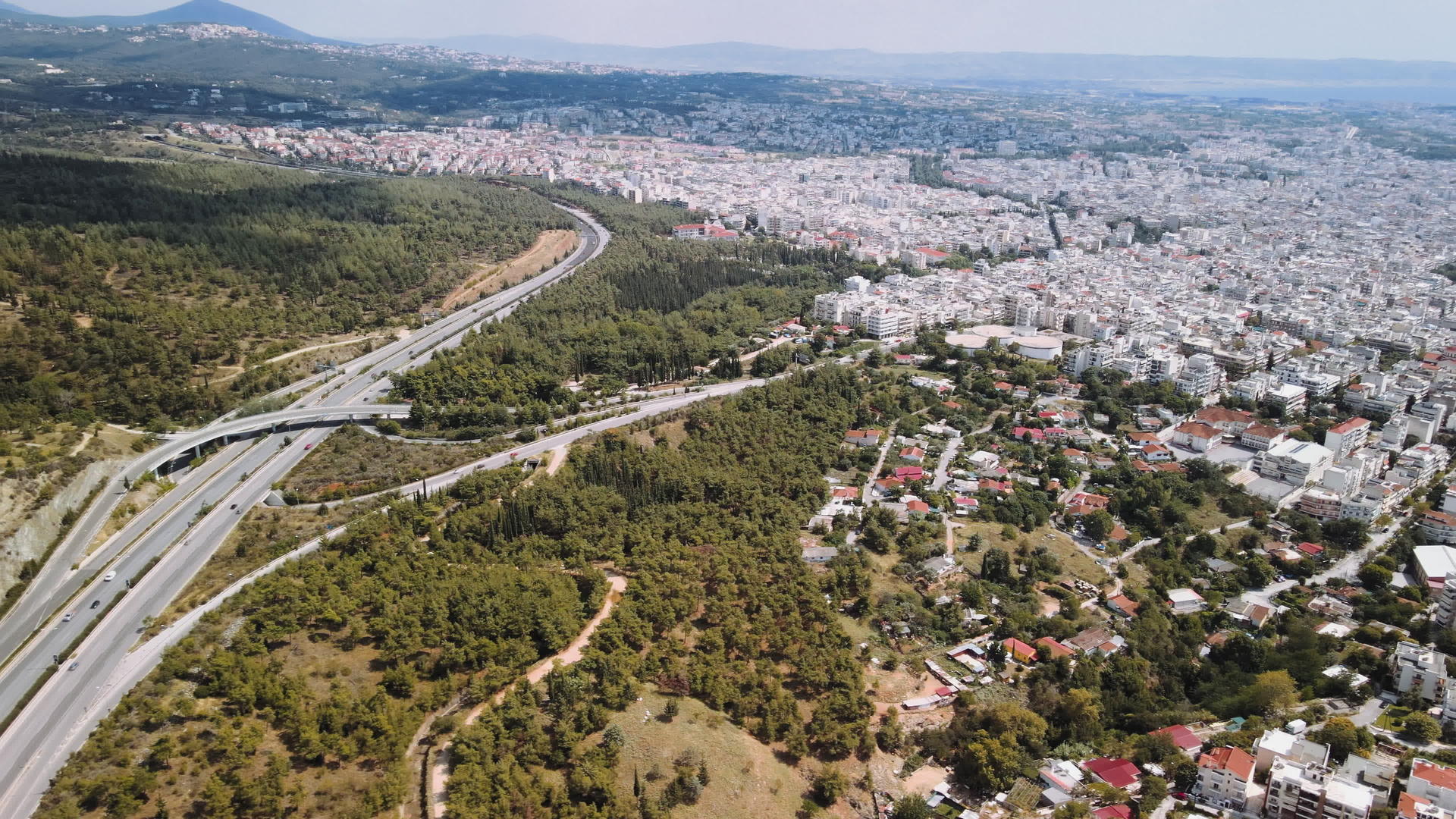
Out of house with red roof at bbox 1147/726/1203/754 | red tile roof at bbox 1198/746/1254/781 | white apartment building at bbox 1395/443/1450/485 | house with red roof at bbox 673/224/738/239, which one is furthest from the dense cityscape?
house with red roof at bbox 673/224/738/239

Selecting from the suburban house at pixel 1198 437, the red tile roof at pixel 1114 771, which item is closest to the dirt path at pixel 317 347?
the red tile roof at pixel 1114 771

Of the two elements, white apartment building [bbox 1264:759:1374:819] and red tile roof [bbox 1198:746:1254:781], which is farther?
red tile roof [bbox 1198:746:1254:781]

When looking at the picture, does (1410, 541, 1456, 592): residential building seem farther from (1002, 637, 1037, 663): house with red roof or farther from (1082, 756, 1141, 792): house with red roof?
(1082, 756, 1141, 792): house with red roof

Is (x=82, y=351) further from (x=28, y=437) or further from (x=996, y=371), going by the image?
(x=996, y=371)

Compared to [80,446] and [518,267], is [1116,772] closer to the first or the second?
[80,446]

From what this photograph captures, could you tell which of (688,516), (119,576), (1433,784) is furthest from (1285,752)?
(119,576)

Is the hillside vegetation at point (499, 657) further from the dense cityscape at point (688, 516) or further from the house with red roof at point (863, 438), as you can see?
the house with red roof at point (863, 438)
